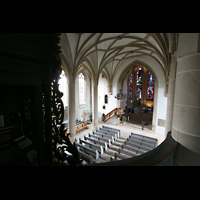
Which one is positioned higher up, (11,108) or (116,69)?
(116,69)

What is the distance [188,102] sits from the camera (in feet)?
5.28

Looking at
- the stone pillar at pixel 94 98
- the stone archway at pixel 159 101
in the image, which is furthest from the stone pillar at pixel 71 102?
Result: the stone archway at pixel 159 101

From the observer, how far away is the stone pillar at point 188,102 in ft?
5.08

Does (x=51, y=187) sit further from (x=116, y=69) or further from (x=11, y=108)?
(x=116, y=69)

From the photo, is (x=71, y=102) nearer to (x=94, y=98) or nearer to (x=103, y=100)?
(x=94, y=98)

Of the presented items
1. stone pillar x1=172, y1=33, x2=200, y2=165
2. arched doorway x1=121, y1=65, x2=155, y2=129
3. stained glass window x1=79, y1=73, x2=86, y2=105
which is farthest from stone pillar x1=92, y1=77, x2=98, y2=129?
stone pillar x1=172, y1=33, x2=200, y2=165

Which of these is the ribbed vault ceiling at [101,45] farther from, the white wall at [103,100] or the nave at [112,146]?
the nave at [112,146]

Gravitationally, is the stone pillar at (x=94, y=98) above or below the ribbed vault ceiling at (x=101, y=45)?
below

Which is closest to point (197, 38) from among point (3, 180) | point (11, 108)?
point (3, 180)

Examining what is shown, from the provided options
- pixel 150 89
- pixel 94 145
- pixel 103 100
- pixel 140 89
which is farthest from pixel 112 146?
pixel 150 89

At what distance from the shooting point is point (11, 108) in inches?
85.5

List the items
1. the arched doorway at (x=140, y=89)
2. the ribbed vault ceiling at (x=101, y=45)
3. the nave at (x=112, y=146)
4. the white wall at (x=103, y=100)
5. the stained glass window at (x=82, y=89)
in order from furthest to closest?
1. the arched doorway at (x=140, y=89)
2. the stained glass window at (x=82, y=89)
3. the white wall at (x=103, y=100)
4. the ribbed vault ceiling at (x=101, y=45)
5. the nave at (x=112, y=146)

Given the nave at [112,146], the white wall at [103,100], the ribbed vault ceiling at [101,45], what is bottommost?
the nave at [112,146]

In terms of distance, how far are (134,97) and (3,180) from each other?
25.8m
